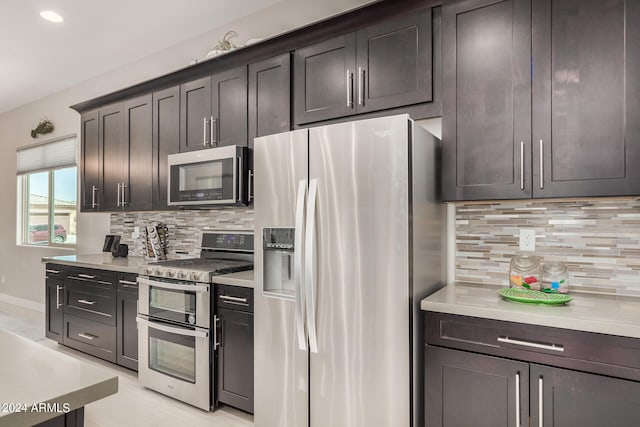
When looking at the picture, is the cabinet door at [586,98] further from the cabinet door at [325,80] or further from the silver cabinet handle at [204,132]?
the silver cabinet handle at [204,132]

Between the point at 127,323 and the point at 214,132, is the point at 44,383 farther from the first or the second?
the point at 127,323

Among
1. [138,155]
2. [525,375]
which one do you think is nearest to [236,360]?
[525,375]

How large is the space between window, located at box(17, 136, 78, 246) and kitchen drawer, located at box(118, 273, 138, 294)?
2446 mm

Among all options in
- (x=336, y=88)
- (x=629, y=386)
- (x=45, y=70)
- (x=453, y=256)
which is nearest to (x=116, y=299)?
(x=336, y=88)

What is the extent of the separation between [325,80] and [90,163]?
2.98 metres

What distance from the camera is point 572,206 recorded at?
2.03 m

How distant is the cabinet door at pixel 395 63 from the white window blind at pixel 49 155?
4.30 metres

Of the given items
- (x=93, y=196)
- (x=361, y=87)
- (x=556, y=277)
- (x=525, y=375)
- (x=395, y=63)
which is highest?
(x=395, y=63)

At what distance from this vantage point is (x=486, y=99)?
1.98 metres

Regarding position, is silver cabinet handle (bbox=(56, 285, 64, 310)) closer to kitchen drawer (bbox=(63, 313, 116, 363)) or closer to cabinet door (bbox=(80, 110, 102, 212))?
kitchen drawer (bbox=(63, 313, 116, 363))

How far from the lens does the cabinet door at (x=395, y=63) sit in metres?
2.16

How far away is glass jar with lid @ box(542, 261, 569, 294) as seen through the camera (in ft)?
6.47

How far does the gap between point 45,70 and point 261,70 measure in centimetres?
332

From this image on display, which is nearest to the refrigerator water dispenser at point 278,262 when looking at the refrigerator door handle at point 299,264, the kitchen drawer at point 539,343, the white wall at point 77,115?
the refrigerator door handle at point 299,264
